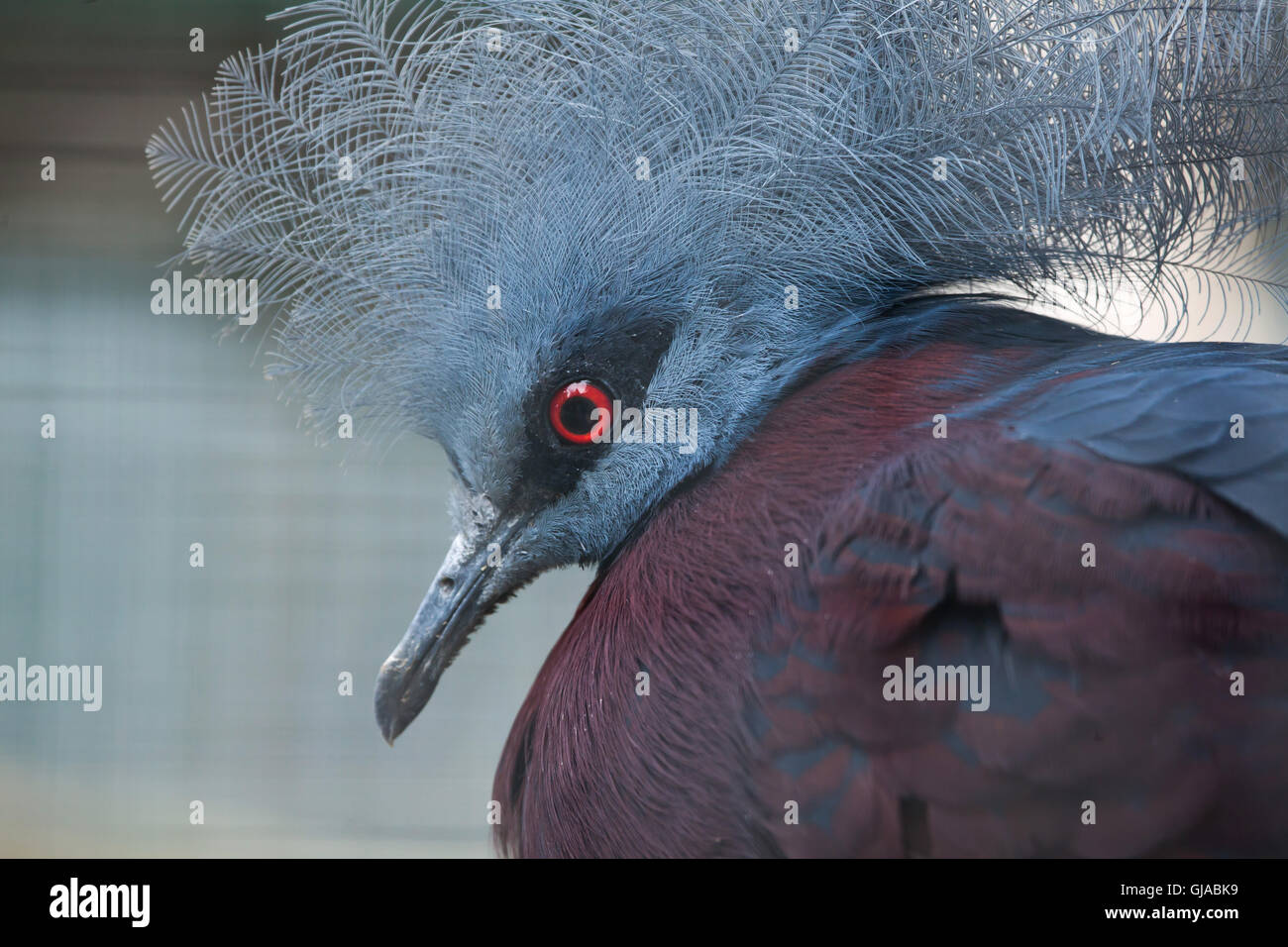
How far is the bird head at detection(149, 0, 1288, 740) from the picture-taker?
1.26 metres

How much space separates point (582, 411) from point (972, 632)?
571 mm

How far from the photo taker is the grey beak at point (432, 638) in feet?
4.67

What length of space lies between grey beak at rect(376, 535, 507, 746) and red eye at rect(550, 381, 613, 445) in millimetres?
225

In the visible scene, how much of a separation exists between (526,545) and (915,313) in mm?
628

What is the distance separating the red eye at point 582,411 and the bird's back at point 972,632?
0.60 ft

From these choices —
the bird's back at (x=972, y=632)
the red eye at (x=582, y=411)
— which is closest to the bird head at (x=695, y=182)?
the red eye at (x=582, y=411)

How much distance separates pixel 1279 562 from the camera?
3.43 feet

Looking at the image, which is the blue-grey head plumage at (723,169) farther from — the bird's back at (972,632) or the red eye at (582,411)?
the bird's back at (972,632)

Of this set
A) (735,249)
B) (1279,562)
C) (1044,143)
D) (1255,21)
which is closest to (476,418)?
(735,249)

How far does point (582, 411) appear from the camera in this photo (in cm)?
133

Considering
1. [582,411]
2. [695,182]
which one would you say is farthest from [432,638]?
[695,182]

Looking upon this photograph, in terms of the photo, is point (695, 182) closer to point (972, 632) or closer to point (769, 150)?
point (769, 150)

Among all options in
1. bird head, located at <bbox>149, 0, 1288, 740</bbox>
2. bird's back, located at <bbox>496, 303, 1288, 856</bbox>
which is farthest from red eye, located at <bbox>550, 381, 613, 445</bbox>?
bird's back, located at <bbox>496, 303, 1288, 856</bbox>

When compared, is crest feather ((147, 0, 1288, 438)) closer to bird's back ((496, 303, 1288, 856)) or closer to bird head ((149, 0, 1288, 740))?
bird head ((149, 0, 1288, 740))
